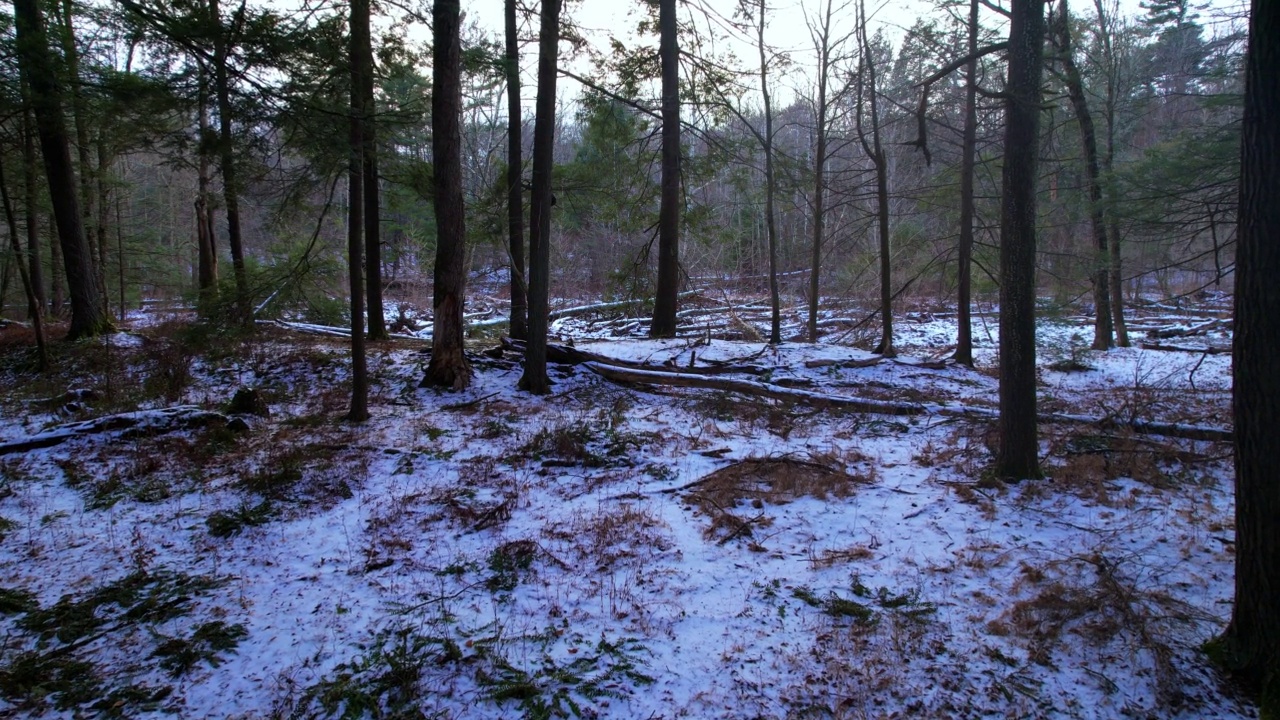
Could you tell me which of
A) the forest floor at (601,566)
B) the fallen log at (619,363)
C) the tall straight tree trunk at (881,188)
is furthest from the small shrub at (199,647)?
the tall straight tree trunk at (881,188)

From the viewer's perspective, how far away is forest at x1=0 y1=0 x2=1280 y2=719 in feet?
10.3

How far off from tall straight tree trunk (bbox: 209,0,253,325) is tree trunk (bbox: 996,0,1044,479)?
7.64 m

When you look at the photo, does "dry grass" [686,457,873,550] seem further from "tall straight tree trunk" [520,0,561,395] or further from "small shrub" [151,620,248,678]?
"tall straight tree trunk" [520,0,561,395]

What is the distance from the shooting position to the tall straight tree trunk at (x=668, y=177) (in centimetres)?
1259

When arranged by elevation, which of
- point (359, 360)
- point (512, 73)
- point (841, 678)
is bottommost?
point (841, 678)

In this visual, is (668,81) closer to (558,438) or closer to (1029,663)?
(558,438)

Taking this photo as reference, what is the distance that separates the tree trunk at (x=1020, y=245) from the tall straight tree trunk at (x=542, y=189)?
5.85 m

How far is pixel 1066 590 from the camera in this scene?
12.8 feet

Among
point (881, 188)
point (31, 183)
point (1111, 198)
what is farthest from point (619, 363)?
point (31, 183)

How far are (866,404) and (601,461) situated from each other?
14.9ft

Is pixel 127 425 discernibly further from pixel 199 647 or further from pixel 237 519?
pixel 199 647

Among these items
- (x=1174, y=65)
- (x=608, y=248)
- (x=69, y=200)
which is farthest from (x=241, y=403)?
(x=1174, y=65)

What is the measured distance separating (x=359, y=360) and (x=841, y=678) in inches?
264

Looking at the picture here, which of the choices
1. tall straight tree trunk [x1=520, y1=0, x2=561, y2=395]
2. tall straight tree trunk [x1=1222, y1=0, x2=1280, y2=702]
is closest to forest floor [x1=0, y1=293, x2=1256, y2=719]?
tall straight tree trunk [x1=1222, y1=0, x2=1280, y2=702]
